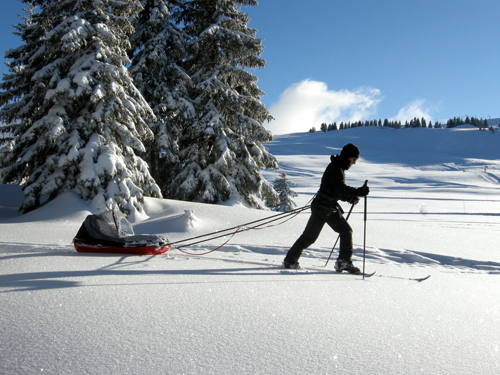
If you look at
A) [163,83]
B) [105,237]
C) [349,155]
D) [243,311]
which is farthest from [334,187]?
[163,83]

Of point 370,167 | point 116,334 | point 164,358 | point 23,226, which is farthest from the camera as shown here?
point 370,167

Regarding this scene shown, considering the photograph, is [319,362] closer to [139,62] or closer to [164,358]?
[164,358]

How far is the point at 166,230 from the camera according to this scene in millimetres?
8102

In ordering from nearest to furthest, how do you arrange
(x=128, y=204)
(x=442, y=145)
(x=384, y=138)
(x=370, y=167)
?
1. (x=128, y=204)
2. (x=370, y=167)
3. (x=442, y=145)
4. (x=384, y=138)

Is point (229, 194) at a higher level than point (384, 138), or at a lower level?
lower

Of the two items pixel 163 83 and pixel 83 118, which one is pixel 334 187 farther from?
pixel 163 83

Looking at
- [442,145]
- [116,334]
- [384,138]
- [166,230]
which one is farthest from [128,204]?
[384,138]

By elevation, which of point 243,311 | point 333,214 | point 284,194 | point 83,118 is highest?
point 83,118

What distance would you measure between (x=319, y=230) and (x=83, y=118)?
27.5ft

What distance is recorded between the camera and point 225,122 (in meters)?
14.8

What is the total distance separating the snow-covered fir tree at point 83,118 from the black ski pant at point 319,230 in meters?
5.83

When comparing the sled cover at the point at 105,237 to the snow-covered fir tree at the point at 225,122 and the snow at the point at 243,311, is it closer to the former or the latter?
the snow at the point at 243,311

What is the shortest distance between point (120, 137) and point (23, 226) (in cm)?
390

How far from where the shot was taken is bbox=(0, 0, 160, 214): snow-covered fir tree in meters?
9.53
